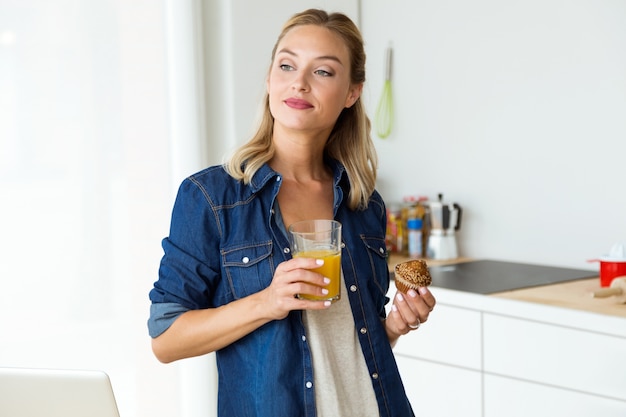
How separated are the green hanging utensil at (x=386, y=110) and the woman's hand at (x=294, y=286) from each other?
7.83 feet

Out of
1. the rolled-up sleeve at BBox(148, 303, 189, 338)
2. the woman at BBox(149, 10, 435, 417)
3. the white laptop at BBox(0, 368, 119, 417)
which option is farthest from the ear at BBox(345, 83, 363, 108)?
the white laptop at BBox(0, 368, 119, 417)

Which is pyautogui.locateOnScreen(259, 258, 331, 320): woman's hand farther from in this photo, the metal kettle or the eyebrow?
the metal kettle

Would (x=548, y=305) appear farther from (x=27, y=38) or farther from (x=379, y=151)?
(x=27, y=38)

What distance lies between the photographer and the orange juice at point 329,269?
1.35 meters

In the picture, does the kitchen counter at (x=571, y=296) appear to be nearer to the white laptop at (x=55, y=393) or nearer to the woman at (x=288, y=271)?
the woman at (x=288, y=271)

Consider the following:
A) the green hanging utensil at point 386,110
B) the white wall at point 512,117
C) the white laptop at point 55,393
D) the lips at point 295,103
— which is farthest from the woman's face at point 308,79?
the green hanging utensil at point 386,110

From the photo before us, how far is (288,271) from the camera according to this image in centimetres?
132

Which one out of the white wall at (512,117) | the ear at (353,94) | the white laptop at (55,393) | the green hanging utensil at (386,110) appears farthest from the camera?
the green hanging utensil at (386,110)

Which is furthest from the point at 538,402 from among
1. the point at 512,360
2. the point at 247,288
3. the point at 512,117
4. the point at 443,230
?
the point at 247,288

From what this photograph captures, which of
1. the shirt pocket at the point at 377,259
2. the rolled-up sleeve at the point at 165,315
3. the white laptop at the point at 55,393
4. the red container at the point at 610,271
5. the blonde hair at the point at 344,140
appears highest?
the blonde hair at the point at 344,140

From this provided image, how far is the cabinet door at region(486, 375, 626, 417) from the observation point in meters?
2.30

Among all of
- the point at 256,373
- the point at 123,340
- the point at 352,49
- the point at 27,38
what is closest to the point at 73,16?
the point at 27,38

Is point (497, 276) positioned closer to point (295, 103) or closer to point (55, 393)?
point (295, 103)

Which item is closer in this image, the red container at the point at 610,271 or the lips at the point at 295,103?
the lips at the point at 295,103
